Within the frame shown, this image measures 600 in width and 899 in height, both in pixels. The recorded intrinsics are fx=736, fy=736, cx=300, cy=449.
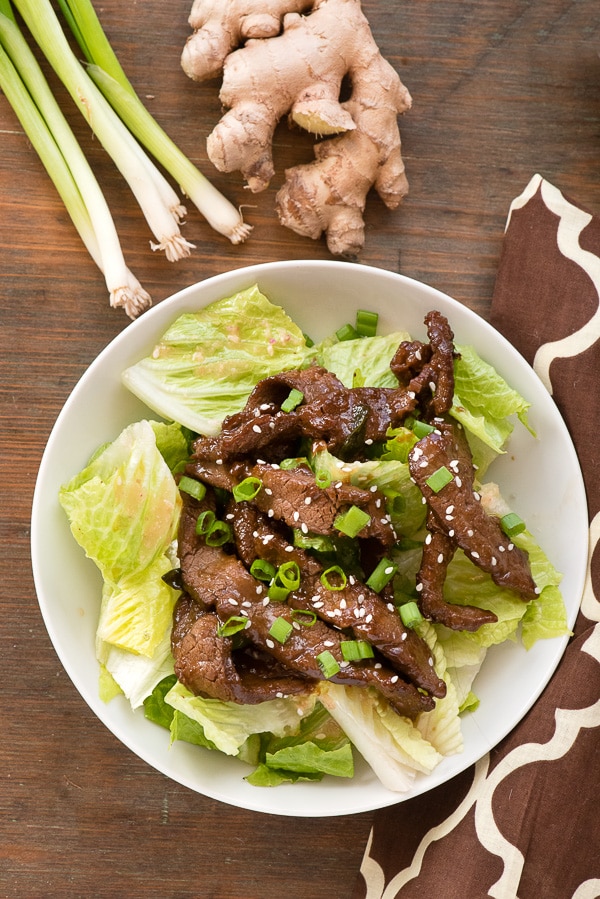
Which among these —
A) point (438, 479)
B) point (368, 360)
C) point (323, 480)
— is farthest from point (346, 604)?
point (368, 360)

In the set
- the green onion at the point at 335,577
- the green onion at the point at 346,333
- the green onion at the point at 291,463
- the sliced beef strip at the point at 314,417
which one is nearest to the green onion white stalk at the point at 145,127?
the green onion at the point at 346,333

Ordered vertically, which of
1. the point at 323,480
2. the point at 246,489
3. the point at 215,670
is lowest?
the point at 215,670

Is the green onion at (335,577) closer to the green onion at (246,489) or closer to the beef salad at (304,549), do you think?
the beef salad at (304,549)

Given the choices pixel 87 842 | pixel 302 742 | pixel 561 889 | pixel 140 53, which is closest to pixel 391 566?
pixel 302 742

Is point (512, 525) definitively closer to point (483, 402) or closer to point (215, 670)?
point (483, 402)

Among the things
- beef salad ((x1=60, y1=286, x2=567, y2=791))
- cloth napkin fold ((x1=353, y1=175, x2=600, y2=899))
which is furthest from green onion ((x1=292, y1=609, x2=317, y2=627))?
cloth napkin fold ((x1=353, y1=175, x2=600, y2=899))

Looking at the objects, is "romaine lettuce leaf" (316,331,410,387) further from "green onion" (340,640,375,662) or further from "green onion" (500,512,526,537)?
"green onion" (340,640,375,662)
